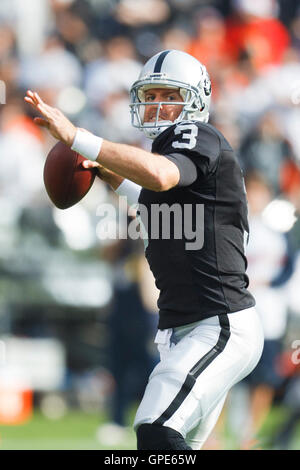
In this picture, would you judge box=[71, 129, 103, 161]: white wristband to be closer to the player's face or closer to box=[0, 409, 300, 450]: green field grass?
the player's face

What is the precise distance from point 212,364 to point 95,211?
3.98m

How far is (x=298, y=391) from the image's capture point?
5.75m

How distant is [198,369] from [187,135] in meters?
0.80

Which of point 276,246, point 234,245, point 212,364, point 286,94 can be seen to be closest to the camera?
point 212,364

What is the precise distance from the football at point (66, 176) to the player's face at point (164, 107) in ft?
1.09

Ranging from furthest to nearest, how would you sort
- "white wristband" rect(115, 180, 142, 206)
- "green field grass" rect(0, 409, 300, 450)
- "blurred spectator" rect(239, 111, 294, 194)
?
"blurred spectator" rect(239, 111, 294, 194) < "green field grass" rect(0, 409, 300, 450) < "white wristband" rect(115, 180, 142, 206)

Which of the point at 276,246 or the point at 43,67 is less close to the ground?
the point at 43,67

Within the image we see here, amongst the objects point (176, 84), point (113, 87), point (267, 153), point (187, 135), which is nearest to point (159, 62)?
point (176, 84)

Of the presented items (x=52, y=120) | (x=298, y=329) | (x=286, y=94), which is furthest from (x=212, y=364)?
(x=286, y=94)

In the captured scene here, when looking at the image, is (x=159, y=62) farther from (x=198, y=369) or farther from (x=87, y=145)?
(x=198, y=369)

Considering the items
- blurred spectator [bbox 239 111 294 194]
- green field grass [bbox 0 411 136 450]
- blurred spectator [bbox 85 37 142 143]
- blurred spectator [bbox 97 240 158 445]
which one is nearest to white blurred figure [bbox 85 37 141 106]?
blurred spectator [bbox 85 37 142 143]

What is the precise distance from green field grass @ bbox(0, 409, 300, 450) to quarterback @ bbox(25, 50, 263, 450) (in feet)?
7.95

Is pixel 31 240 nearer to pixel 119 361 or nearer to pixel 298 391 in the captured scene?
pixel 119 361

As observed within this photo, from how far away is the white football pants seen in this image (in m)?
2.74
